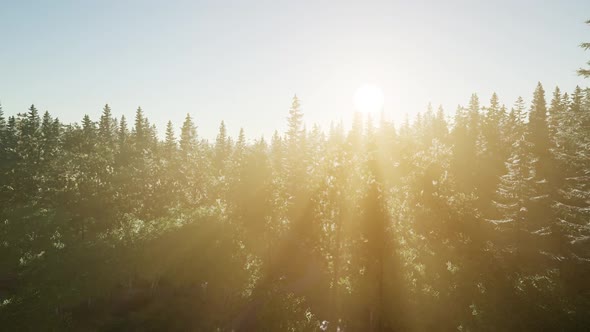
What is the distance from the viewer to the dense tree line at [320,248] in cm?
2591

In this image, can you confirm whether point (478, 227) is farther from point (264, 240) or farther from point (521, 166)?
point (264, 240)

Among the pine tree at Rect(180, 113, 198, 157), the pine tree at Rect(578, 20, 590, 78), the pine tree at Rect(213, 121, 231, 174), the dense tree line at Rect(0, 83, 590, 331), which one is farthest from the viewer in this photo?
the pine tree at Rect(213, 121, 231, 174)

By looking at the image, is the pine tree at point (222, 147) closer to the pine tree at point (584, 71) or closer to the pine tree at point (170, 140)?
the pine tree at point (170, 140)

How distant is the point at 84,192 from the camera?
44938 mm

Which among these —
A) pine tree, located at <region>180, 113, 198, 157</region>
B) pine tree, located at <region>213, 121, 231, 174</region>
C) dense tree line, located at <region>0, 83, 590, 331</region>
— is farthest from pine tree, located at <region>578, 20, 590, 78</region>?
pine tree, located at <region>213, 121, 231, 174</region>

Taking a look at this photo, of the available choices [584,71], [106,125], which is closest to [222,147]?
[106,125]

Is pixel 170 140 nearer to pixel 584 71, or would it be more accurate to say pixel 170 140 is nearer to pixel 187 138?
pixel 187 138

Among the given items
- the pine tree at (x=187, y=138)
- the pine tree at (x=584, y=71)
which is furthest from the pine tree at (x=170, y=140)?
the pine tree at (x=584, y=71)

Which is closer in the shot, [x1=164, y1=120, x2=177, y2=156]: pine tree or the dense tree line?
the dense tree line

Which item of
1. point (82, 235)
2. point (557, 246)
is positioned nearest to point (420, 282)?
point (557, 246)

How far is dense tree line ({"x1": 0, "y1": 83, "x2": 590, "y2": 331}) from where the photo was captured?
85.0 feet

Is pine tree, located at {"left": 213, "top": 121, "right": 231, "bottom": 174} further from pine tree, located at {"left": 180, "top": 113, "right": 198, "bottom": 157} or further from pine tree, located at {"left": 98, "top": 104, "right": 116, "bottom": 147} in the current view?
pine tree, located at {"left": 98, "top": 104, "right": 116, "bottom": 147}

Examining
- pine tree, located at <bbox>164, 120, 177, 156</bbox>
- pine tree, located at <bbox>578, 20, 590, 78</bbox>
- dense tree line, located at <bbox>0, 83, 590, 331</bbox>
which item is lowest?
dense tree line, located at <bbox>0, 83, 590, 331</bbox>

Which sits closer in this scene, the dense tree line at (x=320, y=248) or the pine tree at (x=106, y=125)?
the dense tree line at (x=320, y=248)
